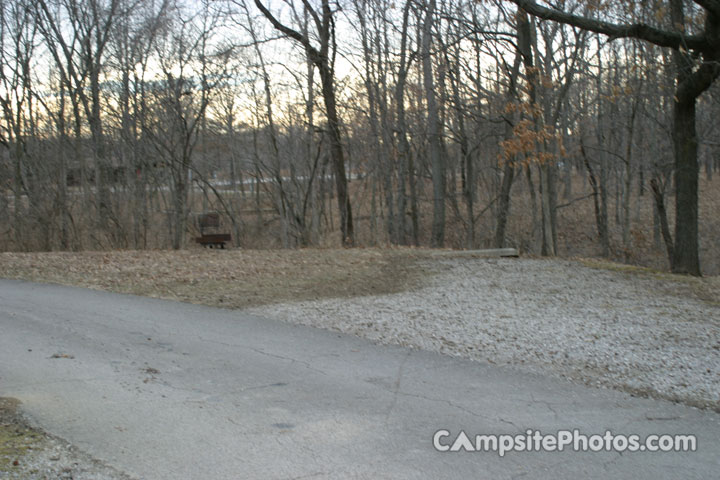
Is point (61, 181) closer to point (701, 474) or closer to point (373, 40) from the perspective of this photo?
point (373, 40)

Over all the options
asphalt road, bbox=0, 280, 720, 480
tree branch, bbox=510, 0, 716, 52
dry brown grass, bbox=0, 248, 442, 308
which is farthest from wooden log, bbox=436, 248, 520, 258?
asphalt road, bbox=0, 280, 720, 480

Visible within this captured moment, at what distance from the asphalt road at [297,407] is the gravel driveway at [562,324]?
1.53 feet

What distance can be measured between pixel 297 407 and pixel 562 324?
4.50 metres

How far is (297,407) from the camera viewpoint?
5.35m

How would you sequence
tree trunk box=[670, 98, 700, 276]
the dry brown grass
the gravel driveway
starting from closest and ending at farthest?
the gravel driveway
the dry brown grass
tree trunk box=[670, 98, 700, 276]

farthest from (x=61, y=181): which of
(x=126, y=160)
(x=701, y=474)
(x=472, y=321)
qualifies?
(x=701, y=474)

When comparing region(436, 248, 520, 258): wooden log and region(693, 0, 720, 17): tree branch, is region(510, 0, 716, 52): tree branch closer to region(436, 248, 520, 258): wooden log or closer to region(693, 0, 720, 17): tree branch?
region(693, 0, 720, 17): tree branch

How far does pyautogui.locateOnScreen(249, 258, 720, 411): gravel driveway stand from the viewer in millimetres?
6488

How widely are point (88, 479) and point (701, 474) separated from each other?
3.87 m

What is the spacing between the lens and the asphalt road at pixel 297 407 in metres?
4.25

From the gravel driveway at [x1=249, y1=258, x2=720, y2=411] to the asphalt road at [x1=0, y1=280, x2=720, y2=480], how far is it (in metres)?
0.47

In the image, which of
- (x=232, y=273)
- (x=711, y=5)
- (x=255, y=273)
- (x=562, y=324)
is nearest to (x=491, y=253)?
(x=255, y=273)

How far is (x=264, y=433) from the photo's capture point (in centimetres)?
473

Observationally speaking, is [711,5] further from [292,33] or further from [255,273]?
[292,33]
